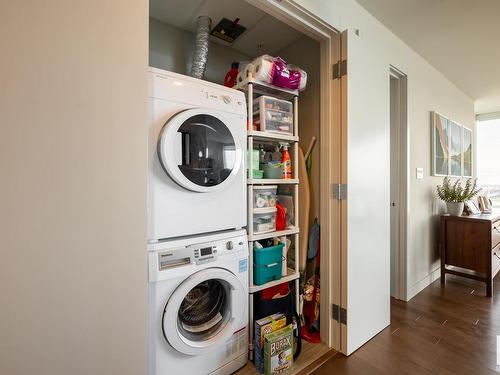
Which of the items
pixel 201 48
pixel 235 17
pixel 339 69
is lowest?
pixel 339 69

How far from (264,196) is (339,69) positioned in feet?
3.26

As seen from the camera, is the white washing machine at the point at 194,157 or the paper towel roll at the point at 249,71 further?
the paper towel roll at the point at 249,71

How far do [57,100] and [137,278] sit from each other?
2.17 feet

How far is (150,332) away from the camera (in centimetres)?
115

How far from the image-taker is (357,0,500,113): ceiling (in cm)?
183

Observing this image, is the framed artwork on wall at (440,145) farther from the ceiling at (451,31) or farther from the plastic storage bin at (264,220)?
the plastic storage bin at (264,220)

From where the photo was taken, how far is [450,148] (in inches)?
123

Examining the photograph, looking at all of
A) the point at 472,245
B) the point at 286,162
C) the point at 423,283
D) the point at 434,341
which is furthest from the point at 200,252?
the point at 472,245

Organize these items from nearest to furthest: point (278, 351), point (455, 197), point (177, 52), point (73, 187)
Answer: point (73, 187) → point (278, 351) → point (177, 52) → point (455, 197)

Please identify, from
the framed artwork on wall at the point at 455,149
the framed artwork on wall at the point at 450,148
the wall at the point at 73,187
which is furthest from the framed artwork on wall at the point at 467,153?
the wall at the point at 73,187

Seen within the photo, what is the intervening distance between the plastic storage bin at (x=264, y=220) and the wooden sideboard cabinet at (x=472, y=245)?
231cm

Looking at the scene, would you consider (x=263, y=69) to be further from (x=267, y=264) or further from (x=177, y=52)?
(x=267, y=264)

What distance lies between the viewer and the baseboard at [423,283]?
2.44 m

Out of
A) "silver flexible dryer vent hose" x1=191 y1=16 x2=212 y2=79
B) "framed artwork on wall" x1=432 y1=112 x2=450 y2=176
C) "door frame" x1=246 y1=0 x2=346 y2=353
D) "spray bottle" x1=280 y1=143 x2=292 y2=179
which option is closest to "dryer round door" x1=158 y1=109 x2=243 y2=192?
"spray bottle" x1=280 y1=143 x2=292 y2=179
